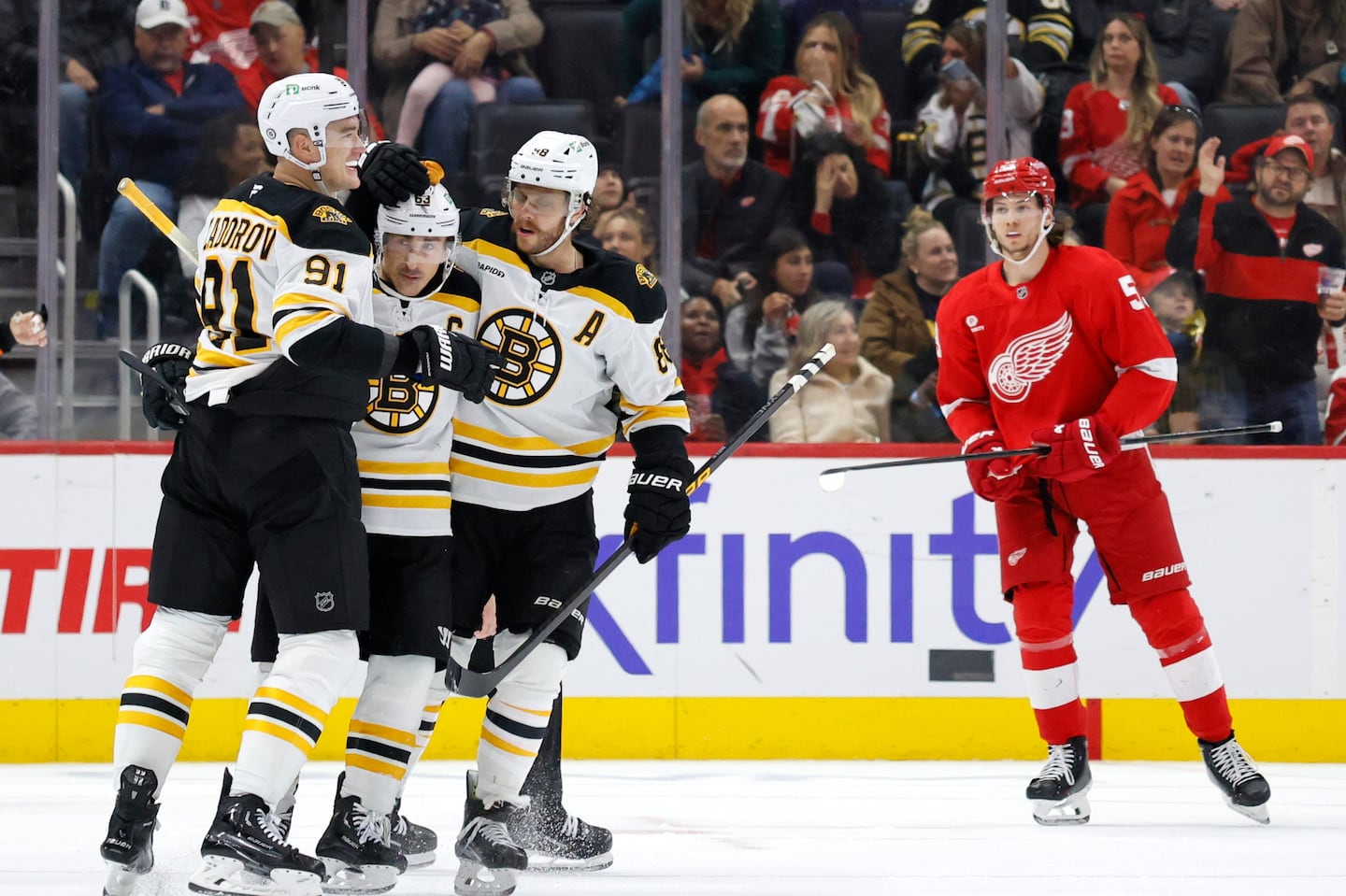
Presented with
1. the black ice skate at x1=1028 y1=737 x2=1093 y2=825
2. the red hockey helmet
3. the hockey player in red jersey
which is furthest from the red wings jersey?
the black ice skate at x1=1028 y1=737 x2=1093 y2=825

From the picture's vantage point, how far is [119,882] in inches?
109

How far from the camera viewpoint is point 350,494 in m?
2.75

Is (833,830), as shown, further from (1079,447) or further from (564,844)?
(1079,447)

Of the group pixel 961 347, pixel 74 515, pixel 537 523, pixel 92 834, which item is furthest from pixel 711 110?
pixel 92 834

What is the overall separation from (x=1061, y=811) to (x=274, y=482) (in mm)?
1862

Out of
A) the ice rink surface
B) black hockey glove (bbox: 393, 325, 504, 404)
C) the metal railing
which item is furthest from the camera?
the metal railing

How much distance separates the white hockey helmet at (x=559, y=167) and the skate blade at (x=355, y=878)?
1.08 meters

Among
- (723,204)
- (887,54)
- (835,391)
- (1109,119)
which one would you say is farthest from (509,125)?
(1109,119)

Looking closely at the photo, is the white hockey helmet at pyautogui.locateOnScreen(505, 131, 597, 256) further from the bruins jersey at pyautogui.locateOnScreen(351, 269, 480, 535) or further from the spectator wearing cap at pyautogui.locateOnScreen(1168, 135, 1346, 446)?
the spectator wearing cap at pyautogui.locateOnScreen(1168, 135, 1346, 446)

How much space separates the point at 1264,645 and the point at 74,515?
10.3 ft

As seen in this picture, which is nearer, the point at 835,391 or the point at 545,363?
the point at 545,363

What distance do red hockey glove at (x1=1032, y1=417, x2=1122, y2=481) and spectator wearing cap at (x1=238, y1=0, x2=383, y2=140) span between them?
2565mm

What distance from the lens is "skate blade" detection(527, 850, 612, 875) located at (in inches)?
126

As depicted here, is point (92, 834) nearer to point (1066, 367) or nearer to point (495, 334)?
point (495, 334)
